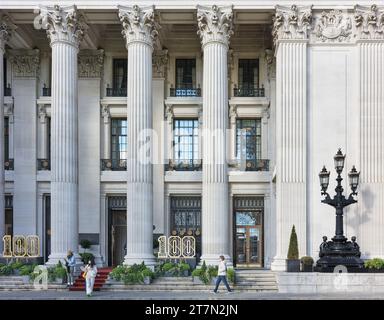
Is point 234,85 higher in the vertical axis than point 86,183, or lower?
higher

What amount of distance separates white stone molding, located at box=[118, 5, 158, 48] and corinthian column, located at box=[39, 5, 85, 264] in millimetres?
2601

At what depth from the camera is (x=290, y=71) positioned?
40031mm

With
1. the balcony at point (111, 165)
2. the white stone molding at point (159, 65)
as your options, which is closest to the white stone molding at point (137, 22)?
the white stone molding at point (159, 65)

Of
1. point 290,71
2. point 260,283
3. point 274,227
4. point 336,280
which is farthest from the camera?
point 274,227

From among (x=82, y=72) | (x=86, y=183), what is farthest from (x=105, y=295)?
(x=82, y=72)

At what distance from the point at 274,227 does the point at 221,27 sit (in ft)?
40.2

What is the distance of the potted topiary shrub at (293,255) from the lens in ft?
119

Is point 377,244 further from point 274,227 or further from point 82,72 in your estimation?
point 82,72

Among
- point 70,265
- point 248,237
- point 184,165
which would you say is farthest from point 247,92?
point 70,265

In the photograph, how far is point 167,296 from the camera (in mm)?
33344

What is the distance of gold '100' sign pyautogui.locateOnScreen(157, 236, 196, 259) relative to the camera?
132 ft

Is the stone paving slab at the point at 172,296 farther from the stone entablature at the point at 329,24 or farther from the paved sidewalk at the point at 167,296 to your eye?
the stone entablature at the point at 329,24

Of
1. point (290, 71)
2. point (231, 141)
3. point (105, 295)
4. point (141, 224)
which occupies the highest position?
point (290, 71)

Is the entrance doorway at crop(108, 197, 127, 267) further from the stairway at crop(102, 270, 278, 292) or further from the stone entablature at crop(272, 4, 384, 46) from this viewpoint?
the stone entablature at crop(272, 4, 384, 46)
